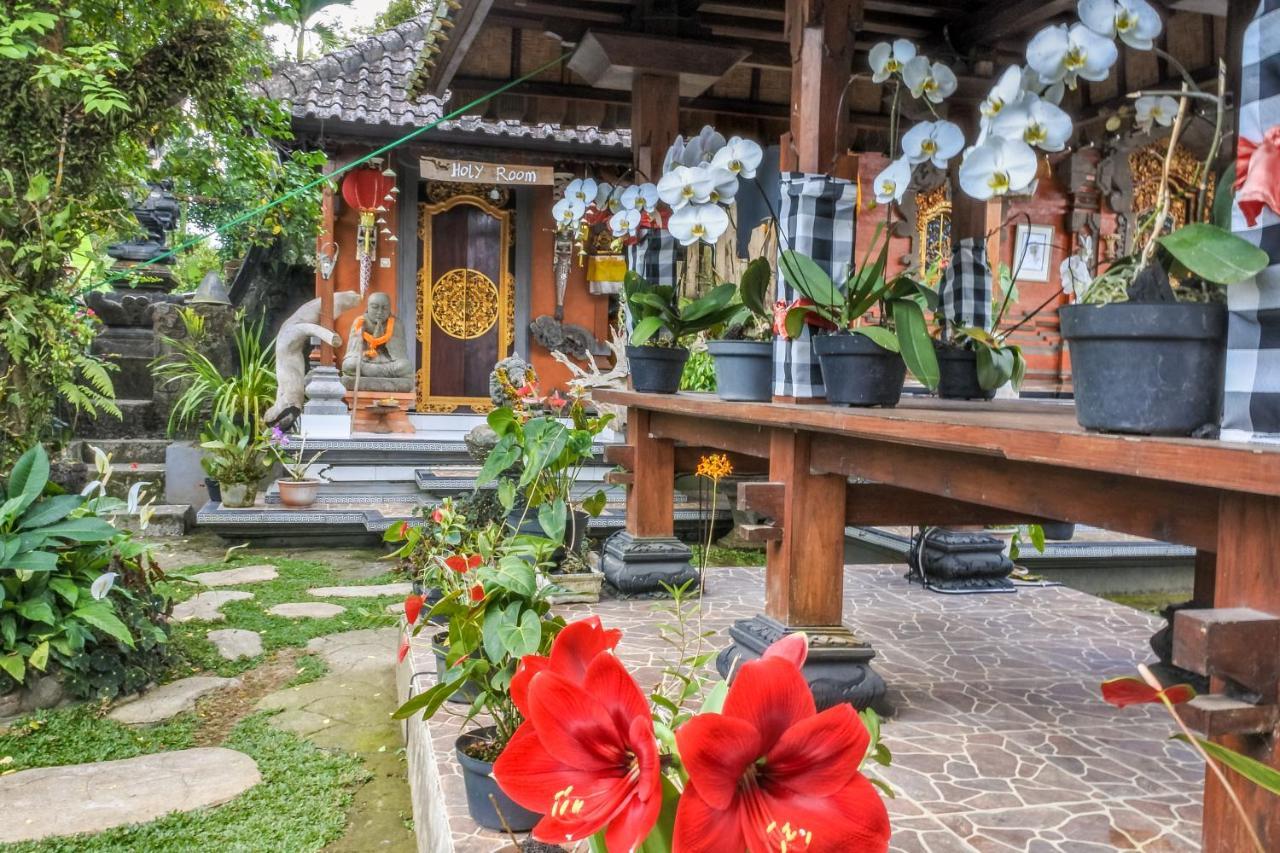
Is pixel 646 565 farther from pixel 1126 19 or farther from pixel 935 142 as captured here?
pixel 1126 19

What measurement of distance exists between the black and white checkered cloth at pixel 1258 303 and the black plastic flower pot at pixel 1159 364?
1.6 inches

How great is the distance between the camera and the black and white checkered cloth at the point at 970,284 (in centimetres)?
463

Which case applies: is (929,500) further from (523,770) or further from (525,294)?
(525,294)

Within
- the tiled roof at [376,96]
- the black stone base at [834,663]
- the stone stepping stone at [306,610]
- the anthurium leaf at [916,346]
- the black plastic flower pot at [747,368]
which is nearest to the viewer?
the anthurium leaf at [916,346]

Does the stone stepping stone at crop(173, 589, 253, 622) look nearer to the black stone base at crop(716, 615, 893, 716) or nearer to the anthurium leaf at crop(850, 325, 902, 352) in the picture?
the black stone base at crop(716, 615, 893, 716)

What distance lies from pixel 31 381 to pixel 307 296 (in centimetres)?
878

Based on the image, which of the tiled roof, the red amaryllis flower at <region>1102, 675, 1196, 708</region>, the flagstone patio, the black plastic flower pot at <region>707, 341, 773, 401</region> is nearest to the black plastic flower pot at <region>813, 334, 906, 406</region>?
the black plastic flower pot at <region>707, 341, 773, 401</region>

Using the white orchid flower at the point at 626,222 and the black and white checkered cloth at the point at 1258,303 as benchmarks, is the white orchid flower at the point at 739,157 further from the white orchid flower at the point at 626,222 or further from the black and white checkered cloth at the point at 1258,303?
the black and white checkered cloth at the point at 1258,303

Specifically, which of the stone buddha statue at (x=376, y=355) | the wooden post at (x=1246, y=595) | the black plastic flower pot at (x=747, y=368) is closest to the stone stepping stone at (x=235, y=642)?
the black plastic flower pot at (x=747, y=368)

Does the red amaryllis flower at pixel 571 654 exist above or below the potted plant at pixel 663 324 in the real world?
below

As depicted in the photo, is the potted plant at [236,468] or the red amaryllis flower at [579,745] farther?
the potted plant at [236,468]

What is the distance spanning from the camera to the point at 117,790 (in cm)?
322

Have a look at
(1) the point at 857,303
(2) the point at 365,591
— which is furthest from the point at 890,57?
(2) the point at 365,591

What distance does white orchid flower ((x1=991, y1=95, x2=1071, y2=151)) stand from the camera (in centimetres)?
204
